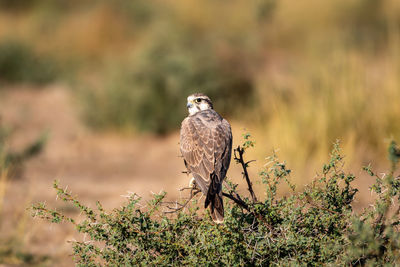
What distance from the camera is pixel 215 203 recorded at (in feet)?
11.5

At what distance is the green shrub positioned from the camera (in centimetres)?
1661

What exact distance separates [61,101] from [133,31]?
6.45 metres

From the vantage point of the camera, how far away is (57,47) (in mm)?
18984

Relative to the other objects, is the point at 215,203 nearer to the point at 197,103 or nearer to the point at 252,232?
the point at 252,232

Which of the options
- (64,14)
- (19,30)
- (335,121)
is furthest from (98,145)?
(64,14)

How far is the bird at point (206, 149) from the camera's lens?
13.0 feet

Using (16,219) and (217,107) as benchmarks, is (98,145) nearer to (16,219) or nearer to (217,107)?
(217,107)

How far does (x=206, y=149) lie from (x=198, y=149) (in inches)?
3.0

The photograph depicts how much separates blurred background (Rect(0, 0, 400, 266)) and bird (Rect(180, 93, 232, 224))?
26.3 inches

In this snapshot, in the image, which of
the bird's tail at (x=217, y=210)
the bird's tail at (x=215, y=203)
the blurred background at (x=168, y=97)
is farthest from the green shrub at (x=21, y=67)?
the bird's tail at (x=217, y=210)

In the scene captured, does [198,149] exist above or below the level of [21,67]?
below

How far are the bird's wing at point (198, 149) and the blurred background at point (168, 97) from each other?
2.45 feet

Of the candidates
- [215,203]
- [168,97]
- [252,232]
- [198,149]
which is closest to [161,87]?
[168,97]

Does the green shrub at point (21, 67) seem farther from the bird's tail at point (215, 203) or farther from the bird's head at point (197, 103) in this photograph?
the bird's tail at point (215, 203)
